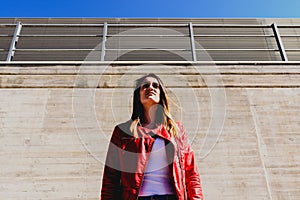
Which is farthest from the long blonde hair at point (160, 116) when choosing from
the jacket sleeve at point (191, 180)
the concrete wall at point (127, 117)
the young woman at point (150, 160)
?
the concrete wall at point (127, 117)

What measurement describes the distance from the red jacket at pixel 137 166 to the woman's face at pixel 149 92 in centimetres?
23

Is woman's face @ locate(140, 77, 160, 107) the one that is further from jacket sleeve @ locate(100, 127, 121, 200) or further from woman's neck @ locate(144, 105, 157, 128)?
jacket sleeve @ locate(100, 127, 121, 200)

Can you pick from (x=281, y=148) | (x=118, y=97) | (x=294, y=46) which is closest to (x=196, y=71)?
(x=118, y=97)

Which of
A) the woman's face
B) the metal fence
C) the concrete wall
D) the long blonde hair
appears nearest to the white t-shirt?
the long blonde hair

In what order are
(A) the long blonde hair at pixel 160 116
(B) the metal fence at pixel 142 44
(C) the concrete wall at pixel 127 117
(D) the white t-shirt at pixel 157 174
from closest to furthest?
(D) the white t-shirt at pixel 157 174 < (A) the long blonde hair at pixel 160 116 < (C) the concrete wall at pixel 127 117 < (B) the metal fence at pixel 142 44

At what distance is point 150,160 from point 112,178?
293 millimetres

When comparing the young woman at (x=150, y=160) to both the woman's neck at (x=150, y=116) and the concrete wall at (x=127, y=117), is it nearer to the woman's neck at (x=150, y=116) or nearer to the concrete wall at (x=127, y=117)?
the woman's neck at (x=150, y=116)

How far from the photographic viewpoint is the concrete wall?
396 cm

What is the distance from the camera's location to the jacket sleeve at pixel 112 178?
87.3 inches

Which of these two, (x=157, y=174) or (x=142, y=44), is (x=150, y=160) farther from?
(x=142, y=44)

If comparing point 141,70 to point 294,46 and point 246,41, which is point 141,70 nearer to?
point 246,41

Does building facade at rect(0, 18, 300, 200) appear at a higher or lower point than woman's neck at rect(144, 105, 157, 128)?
higher

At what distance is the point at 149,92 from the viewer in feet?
8.38

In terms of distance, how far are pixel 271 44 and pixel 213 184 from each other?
4.63m
